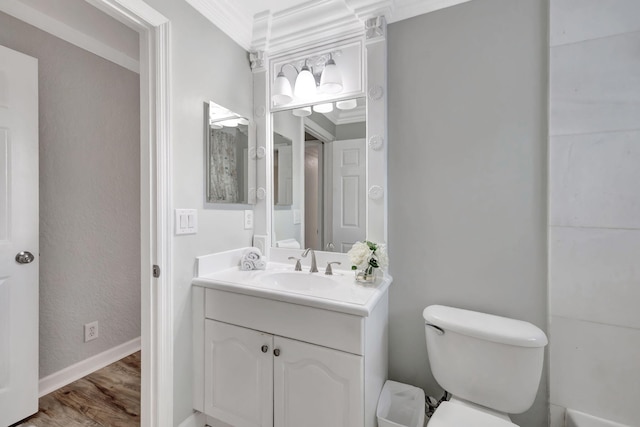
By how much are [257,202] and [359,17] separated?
126 centimetres

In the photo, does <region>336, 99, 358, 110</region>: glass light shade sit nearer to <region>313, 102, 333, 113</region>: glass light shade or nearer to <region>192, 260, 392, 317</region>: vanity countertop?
<region>313, 102, 333, 113</region>: glass light shade

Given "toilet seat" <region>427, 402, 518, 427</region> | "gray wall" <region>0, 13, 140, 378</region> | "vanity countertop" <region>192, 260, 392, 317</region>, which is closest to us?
"toilet seat" <region>427, 402, 518, 427</region>

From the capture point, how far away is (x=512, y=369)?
1072 mm

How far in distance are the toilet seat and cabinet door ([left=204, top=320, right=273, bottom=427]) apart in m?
0.72

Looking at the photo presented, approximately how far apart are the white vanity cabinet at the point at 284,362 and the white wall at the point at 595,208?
81cm

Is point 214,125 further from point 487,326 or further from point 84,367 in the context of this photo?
point 84,367

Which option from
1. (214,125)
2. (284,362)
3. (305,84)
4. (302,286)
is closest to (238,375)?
(284,362)

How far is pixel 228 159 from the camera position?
63.5 inches

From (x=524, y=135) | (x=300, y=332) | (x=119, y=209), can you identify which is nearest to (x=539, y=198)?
(x=524, y=135)

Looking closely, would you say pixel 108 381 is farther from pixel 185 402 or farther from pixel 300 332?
pixel 300 332

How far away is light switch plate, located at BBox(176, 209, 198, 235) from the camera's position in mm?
1306

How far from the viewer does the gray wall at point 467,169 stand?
4.08 ft

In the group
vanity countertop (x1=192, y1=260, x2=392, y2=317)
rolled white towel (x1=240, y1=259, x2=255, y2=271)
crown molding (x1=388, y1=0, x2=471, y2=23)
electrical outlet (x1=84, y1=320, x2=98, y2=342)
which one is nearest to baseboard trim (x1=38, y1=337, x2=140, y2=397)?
electrical outlet (x1=84, y1=320, x2=98, y2=342)

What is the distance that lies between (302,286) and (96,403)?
1459 mm
